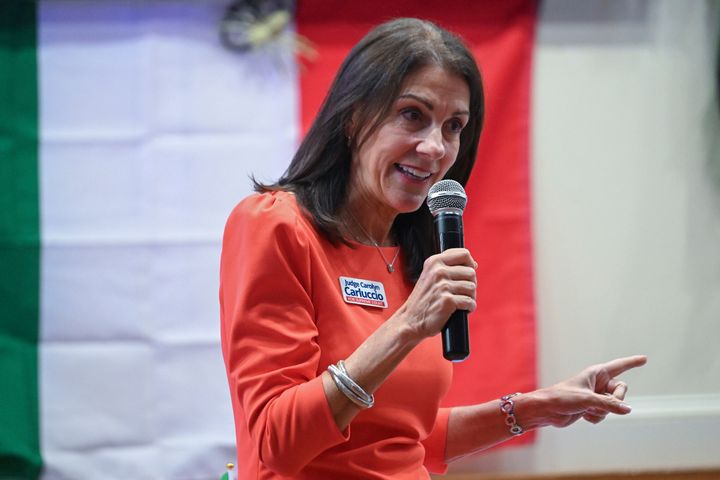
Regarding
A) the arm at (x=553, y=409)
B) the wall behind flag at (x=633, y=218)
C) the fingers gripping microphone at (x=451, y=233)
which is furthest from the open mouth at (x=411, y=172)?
the wall behind flag at (x=633, y=218)

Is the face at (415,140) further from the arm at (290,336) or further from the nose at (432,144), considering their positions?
the arm at (290,336)

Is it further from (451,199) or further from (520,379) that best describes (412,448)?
(520,379)

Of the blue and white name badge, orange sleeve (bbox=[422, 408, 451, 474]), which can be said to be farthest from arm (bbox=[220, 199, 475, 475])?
orange sleeve (bbox=[422, 408, 451, 474])

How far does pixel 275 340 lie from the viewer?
1343 millimetres

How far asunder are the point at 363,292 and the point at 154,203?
1842 mm

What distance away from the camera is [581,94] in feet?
11.1

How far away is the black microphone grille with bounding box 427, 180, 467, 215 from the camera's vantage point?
1.38 m

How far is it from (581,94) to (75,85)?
2.09m

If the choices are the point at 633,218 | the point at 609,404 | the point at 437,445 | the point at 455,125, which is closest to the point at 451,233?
the point at 455,125

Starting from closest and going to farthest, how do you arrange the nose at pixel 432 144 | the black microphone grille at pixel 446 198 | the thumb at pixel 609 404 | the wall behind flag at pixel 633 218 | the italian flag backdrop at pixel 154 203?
the black microphone grille at pixel 446 198 → the nose at pixel 432 144 → the thumb at pixel 609 404 → the italian flag backdrop at pixel 154 203 → the wall behind flag at pixel 633 218

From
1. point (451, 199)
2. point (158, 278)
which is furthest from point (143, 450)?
point (451, 199)

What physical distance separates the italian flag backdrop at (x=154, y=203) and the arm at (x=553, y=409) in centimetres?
124

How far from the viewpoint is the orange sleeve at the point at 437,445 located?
6.15 feet

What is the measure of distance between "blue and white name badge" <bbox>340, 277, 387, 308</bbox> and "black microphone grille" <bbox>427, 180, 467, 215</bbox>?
239mm
